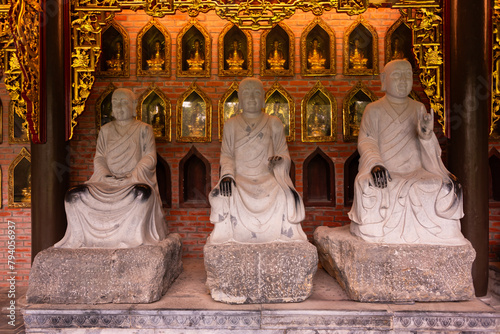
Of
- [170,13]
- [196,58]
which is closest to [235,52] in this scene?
[196,58]

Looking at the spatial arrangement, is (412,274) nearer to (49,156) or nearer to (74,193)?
(74,193)

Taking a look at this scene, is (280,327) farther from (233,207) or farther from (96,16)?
(96,16)

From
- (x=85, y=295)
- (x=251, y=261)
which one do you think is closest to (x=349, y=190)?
(x=251, y=261)

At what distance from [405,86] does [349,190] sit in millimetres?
2045

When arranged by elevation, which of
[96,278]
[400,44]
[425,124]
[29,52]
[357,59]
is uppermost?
[400,44]

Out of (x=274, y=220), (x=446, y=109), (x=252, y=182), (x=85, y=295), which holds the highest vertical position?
(x=446, y=109)

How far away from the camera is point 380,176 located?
4.58m

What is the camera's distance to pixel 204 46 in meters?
6.71

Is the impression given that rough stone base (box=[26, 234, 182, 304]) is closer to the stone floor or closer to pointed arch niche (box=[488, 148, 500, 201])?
the stone floor

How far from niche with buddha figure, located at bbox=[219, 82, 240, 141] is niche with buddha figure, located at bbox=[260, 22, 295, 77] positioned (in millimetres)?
487

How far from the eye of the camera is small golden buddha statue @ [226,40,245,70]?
21.8 ft

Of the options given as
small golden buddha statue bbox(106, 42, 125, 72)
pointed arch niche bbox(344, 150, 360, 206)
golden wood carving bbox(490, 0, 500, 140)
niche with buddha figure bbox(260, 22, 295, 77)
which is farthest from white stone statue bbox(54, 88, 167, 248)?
golden wood carving bbox(490, 0, 500, 140)

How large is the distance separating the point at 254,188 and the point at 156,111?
2.59m

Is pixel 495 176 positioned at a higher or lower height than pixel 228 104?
lower
